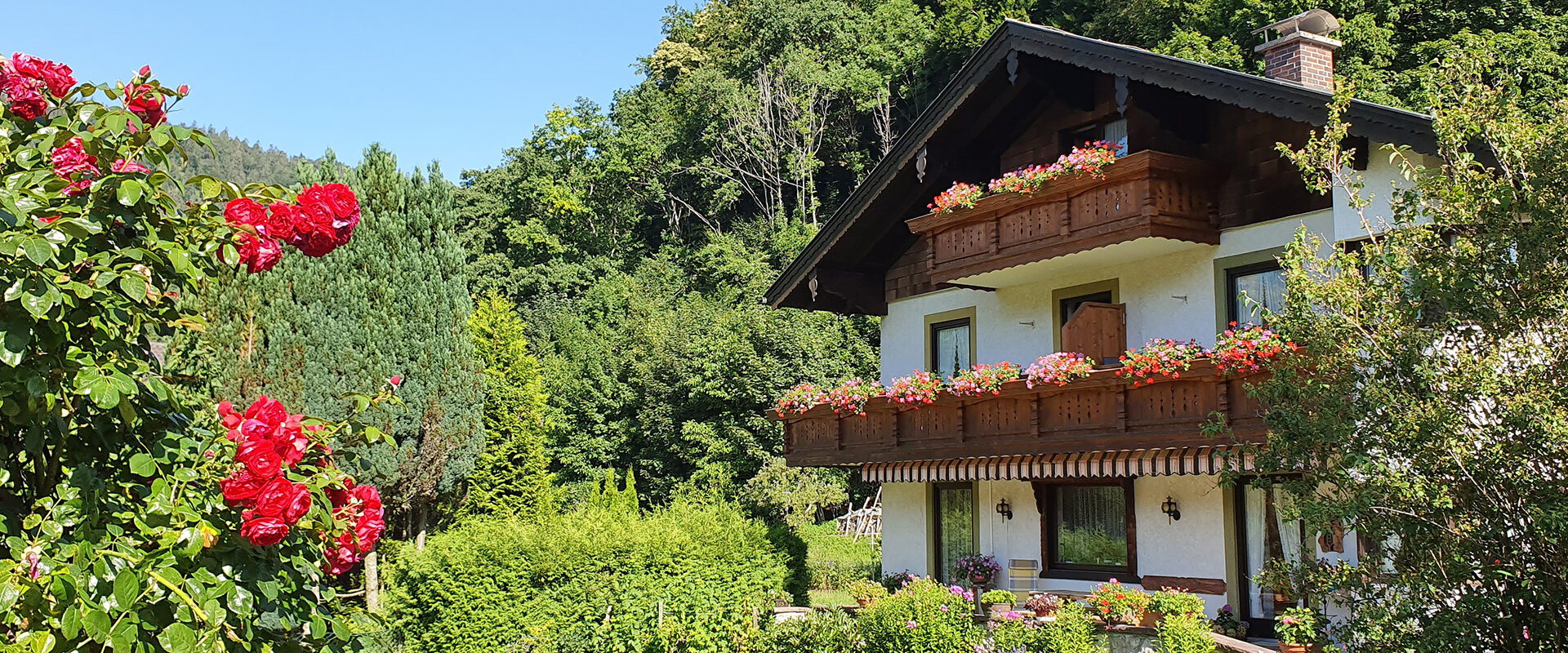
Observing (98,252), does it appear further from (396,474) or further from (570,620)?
(396,474)

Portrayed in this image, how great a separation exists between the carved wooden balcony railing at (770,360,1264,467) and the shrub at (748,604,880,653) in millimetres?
3721

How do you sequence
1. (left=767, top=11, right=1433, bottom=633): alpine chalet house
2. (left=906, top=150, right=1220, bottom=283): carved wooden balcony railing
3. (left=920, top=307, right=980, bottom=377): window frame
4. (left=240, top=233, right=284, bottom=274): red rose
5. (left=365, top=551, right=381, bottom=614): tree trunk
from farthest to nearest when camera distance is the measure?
1. (left=365, top=551, right=381, bottom=614): tree trunk
2. (left=920, top=307, right=980, bottom=377): window frame
3. (left=906, top=150, right=1220, bottom=283): carved wooden balcony railing
4. (left=767, top=11, right=1433, bottom=633): alpine chalet house
5. (left=240, top=233, right=284, bottom=274): red rose

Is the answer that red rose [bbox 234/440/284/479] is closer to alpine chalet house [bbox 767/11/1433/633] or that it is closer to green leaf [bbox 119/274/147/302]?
green leaf [bbox 119/274/147/302]

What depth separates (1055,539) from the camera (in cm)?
1867

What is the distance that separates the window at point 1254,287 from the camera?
15781 millimetres

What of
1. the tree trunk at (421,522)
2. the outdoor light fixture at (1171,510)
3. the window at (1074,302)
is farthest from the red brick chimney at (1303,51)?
the tree trunk at (421,522)

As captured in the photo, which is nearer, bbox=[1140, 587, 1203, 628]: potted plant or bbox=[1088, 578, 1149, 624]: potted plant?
bbox=[1140, 587, 1203, 628]: potted plant

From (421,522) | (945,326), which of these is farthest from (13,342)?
(421,522)

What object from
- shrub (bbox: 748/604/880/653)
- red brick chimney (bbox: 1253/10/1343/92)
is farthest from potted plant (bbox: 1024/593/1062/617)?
red brick chimney (bbox: 1253/10/1343/92)

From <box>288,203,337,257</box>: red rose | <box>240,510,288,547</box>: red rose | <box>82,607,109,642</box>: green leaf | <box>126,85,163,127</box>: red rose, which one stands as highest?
<box>126,85,163,127</box>: red rose

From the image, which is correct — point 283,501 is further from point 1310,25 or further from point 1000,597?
point 1310,25

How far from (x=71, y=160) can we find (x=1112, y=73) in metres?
14.4

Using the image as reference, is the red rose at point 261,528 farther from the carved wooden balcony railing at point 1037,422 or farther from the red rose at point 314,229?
the carved wooden balcony railing at point 1037,422

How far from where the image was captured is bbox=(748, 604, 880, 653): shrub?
1391 cm
